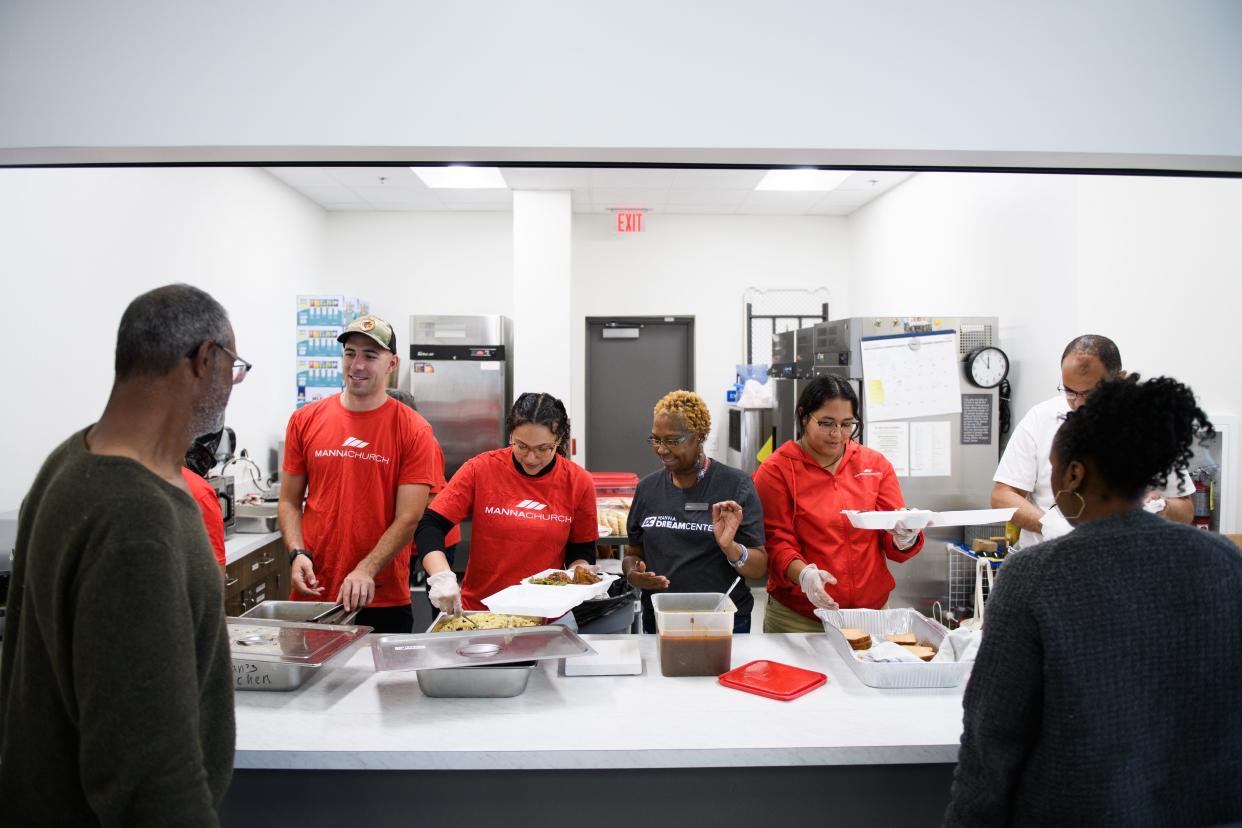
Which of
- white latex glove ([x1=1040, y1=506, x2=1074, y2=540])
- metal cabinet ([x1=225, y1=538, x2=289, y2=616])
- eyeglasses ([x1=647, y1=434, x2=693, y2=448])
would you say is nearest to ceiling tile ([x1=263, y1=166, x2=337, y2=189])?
metal cabinet ([x1=225, y1=538, x2=289, y2=616])

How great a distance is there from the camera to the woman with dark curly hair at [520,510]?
8.11 ft

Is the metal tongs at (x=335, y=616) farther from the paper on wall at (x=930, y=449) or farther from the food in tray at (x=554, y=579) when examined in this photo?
the paper on wall at (x=930, y=449)

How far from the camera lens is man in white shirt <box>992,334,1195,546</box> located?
2564 mm

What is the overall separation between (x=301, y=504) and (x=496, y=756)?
60.5 inches

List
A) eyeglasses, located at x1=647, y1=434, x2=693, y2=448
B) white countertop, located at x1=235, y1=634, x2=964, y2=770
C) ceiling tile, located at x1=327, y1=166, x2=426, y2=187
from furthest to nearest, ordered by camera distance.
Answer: ceiling tile, located at x1=327, y1=166, x2=426, y2=187, eyeglasses, located at x1=647, y1=434, x2=693, y2=448, white countertop, located at x1=235, y1=634, x2=964, y2=770

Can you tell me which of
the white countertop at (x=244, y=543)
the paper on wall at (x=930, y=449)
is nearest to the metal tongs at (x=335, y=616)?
the white countertop at (x=244, y=543)

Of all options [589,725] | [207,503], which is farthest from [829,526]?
[207,503]

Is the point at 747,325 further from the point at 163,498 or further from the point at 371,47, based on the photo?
the point at 163,498

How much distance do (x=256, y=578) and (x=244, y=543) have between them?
0.74ft

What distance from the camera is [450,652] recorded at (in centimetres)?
181

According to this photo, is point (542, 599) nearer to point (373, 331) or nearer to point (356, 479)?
point (356, 479)

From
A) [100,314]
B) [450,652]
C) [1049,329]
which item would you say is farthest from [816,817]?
[100,314]

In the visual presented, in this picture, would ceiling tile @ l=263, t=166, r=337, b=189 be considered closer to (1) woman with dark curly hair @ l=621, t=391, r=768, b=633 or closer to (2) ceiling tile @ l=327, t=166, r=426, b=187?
(2) ceiling tile @ l=327, t=166, r=426, b=187

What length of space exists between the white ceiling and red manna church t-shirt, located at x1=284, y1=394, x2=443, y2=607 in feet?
9.90
